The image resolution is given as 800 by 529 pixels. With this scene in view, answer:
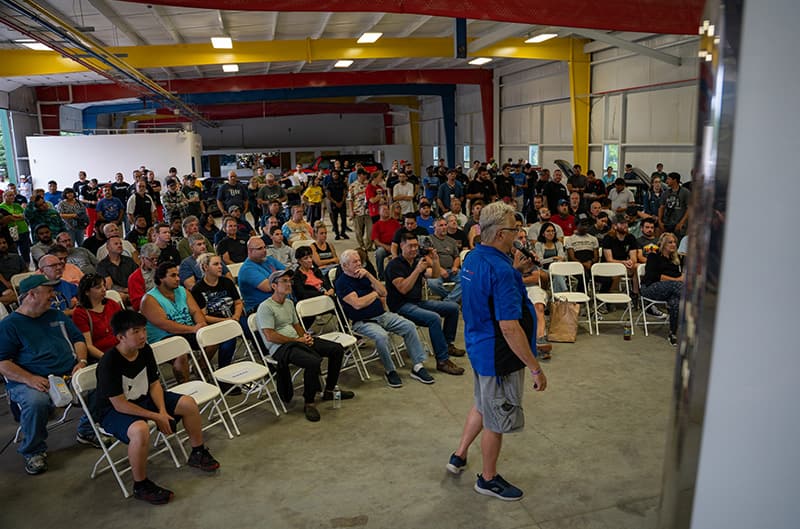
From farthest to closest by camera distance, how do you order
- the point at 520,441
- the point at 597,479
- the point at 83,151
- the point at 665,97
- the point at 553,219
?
the point at 83,151 → the point at 665,97 → the point at 553,219 → the point at 520,441 → the point at 597,479

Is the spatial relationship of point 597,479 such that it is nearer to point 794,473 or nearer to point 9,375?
point 794,473

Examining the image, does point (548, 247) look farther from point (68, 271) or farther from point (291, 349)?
point (68, 271)

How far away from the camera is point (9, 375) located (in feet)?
12.9

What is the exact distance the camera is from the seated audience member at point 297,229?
8469mm

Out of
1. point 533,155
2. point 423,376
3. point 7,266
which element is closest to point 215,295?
point 423,376

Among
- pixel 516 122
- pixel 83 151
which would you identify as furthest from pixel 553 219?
pixel 83 151

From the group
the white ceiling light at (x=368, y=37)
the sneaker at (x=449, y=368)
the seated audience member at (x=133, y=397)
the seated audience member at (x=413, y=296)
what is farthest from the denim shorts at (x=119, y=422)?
the white ceiling light at (x=368, y=37)

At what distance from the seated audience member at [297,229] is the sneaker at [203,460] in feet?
15.3

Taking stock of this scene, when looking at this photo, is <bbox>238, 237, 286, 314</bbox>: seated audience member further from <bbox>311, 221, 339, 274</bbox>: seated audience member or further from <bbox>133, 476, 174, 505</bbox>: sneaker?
<bbox>133, 476, 174, 505</bbox>: sneaker

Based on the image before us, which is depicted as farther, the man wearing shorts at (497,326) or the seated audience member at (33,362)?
the seated audience member at (33,362)

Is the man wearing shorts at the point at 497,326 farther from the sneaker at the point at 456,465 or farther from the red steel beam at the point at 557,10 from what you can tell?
the red steel beam at the point at 557,10

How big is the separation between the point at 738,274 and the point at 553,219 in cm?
842

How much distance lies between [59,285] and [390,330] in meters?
3.06

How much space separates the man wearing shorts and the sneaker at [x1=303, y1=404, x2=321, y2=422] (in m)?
1.66
